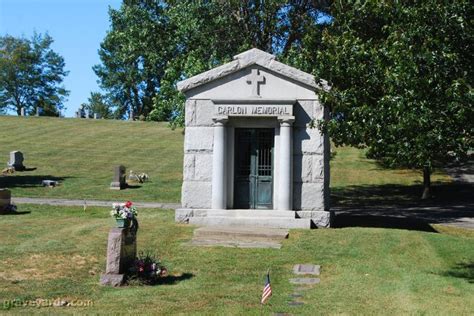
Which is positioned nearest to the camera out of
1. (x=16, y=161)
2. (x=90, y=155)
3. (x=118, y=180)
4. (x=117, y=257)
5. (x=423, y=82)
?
(x=423, y=82)

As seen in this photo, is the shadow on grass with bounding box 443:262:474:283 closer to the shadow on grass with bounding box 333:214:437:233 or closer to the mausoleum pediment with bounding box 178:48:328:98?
the shadow on grass with bounding box 333:214:437:233

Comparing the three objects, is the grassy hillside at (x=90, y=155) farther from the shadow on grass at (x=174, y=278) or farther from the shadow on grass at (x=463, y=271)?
the shadow on grass at (x=463, y=271)

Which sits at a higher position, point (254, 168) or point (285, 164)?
point (285, 164)

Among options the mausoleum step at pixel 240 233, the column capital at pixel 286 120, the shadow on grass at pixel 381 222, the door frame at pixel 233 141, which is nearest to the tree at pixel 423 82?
the mausoleum step at pixel 240 233

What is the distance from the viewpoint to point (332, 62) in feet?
47.4

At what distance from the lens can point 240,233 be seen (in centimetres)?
1441

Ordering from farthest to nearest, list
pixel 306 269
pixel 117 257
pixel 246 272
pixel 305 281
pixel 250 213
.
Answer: pixel 250 213 → pixel 306 269 → pixel 246 272 → pixel 305 281 → pixel 117 257

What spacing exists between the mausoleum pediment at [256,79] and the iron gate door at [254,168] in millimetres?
1114

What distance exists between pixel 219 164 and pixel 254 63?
9.80ft

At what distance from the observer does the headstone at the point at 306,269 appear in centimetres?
1126

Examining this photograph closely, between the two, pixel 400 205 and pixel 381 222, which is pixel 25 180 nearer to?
pixel 400 205

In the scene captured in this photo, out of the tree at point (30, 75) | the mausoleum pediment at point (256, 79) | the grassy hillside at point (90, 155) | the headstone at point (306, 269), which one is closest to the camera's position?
the headstone at point (306, 269)

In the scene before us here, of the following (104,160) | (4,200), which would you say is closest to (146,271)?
(4,200)

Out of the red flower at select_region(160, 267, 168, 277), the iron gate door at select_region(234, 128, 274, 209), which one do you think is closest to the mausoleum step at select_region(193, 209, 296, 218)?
the iron gate door at select_region(234, 128, 274, 209)
